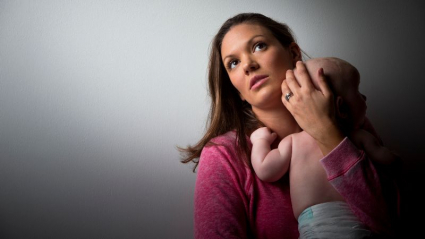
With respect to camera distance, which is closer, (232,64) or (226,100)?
(232,64)

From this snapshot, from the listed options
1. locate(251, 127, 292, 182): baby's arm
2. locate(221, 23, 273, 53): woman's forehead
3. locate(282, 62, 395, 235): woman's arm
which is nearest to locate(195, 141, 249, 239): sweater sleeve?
locate(251, 127, 292, 182): baby's arm

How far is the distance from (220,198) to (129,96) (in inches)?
28.4

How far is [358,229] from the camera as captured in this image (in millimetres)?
867

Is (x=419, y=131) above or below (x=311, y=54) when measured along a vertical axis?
below

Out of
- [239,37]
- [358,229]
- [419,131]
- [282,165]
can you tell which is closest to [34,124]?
[239,37]

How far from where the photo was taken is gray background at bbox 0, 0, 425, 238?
1333mm

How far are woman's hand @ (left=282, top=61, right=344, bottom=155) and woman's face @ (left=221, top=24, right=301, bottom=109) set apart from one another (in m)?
0.11

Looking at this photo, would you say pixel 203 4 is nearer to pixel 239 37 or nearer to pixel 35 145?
pixel 239 37

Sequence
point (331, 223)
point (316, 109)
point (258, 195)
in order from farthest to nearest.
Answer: point (258, 195)
point (316, 109)
point (331, 223)

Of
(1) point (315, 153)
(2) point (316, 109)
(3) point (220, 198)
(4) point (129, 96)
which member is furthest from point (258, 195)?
(4) point (129, 96)

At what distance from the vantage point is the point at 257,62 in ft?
3.71

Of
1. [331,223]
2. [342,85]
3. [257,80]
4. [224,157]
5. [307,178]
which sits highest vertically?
[257,80]

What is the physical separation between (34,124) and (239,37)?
39.2 inches

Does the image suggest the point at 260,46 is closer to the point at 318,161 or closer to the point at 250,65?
the point at 250,65
